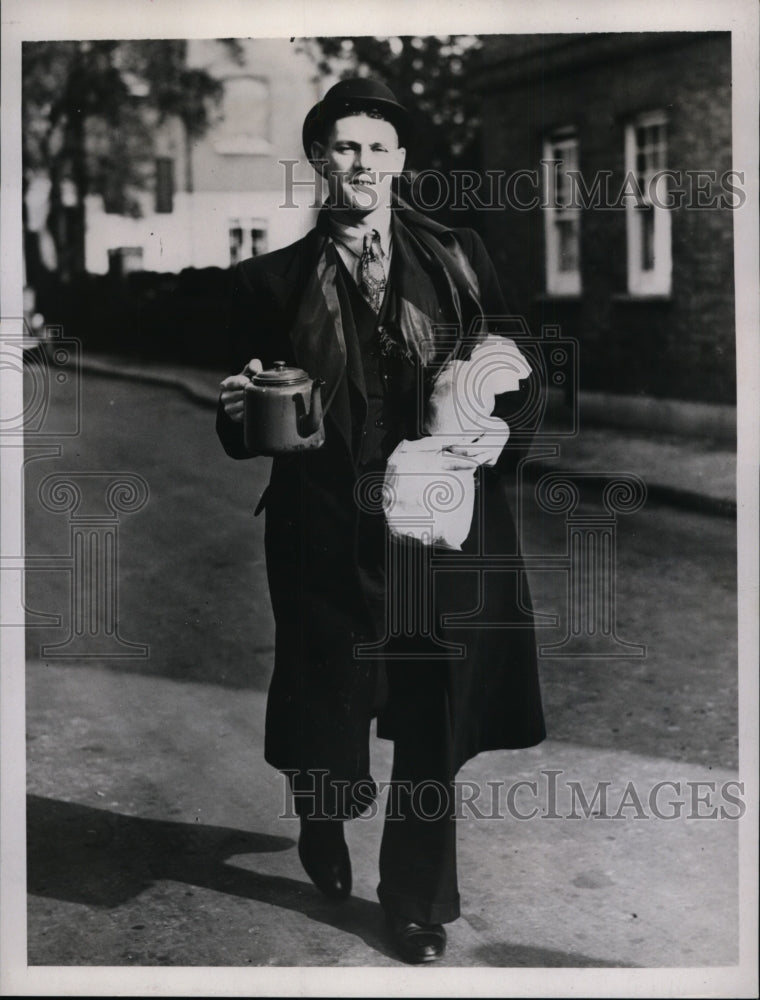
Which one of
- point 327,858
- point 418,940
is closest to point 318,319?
point 327,858

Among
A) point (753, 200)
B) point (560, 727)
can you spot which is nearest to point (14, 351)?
point (560, 727)

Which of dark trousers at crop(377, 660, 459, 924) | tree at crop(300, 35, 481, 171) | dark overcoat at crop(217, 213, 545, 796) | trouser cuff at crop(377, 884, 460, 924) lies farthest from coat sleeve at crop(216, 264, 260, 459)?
trouser cuff at crop(377, 884, 460, 924)

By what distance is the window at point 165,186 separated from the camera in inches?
180

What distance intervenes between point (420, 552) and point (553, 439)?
0.61 meters

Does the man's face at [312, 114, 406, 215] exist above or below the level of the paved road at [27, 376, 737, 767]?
above

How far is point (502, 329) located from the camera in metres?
4.53

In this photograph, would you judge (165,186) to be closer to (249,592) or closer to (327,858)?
(249,592)

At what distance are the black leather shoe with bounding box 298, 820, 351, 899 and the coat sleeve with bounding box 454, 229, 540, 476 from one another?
1.39 m

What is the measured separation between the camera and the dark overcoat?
178 inches

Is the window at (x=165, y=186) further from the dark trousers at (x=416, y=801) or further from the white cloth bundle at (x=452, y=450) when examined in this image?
the dark trousers at (x=416, y=801)

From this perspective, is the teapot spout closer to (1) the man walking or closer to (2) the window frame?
(1) the man walking

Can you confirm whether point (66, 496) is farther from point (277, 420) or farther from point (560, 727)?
point (560, 727)

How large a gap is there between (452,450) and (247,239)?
1.02m

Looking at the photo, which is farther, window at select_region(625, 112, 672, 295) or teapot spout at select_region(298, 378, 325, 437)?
window at select_region(625, 112, 672, 295)
